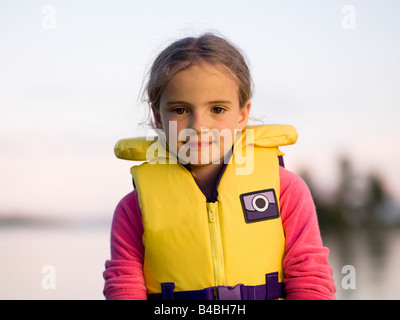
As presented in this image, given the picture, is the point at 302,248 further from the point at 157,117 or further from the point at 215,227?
the point at 157,117

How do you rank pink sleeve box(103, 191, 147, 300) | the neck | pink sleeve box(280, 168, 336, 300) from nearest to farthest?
pink sleeve box(280, 168, 336, 300), pink sleeve box(103, 191, 147, 300), the neck

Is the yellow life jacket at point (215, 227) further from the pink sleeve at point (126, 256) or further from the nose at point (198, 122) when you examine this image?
the nose at point (198, 122)

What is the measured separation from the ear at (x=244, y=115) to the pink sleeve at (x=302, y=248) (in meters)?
0.30

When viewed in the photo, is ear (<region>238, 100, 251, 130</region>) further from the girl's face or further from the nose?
the nose

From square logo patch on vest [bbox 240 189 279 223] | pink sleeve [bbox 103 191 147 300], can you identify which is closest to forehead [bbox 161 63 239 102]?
square logo patch on vest [bbox 240 189 279 223]

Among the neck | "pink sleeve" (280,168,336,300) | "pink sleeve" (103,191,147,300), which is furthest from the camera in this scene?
the neck

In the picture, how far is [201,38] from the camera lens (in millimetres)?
2797

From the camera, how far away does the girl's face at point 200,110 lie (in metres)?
2.56

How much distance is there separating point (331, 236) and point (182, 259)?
6633mm

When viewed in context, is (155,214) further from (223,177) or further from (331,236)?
(331,236)

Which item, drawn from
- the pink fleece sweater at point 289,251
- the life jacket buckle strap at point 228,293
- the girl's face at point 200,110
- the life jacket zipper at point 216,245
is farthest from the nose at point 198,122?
the life jacket buckle strap at point 228,293

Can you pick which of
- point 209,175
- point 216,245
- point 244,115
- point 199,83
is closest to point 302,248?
point 216,245

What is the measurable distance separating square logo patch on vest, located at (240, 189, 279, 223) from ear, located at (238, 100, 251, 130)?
1.16 feet

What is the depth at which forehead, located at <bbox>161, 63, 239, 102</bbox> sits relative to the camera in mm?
2570
